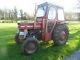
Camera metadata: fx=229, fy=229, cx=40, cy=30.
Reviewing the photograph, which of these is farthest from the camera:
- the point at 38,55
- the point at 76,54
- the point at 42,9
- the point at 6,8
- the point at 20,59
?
the point at 6,8

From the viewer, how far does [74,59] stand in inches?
373

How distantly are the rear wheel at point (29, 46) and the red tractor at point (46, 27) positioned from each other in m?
0.04

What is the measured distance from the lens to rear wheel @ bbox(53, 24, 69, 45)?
11.3m

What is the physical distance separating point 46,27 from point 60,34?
953 mm

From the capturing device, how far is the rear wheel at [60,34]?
1130 cm

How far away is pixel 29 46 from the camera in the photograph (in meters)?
9.60

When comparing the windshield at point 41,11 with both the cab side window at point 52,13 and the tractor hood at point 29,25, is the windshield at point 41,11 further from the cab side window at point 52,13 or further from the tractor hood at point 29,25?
the tractor hood at point 29,25

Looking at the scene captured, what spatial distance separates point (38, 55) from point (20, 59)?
0.95 meters

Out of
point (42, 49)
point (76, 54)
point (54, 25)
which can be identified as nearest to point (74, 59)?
point (76, 54)

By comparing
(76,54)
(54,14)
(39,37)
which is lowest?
(76,54)

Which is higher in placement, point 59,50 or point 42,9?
point 42,9

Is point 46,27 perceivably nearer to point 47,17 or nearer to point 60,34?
point 47,17

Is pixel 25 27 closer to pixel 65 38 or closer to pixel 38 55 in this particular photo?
pixel 38 55

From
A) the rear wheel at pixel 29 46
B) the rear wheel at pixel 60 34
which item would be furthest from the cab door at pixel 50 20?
the rear wheel at pixel 29 46
